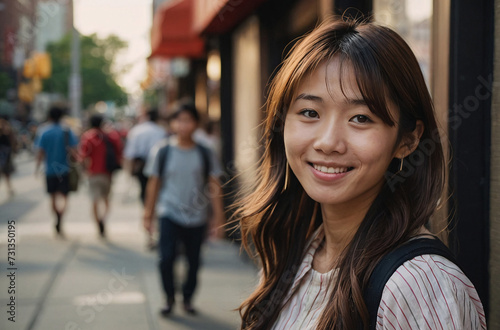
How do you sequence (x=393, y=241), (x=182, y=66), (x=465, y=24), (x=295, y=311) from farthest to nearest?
(x=182, y=66)
(x=465, y=24)
(x=295, y=311)
(x=393, y=241)

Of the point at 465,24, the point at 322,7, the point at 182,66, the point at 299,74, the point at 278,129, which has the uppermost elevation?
the point at 182,66

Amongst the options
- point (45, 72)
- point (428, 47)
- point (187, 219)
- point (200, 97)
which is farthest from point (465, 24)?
point (45, 72)

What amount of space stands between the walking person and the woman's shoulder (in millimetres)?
4220

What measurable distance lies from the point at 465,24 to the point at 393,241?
4.16ft

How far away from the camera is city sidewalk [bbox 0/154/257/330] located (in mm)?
5137

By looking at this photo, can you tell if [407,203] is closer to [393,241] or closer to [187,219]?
[393,241]

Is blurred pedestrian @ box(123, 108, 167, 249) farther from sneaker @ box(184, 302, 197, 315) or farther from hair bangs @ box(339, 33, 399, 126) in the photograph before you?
hair bangs @ box(339, 33, 399, 126)

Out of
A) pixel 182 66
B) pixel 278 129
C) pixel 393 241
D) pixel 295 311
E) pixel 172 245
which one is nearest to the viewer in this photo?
pixel 393 241

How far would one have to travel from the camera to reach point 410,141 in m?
1.49

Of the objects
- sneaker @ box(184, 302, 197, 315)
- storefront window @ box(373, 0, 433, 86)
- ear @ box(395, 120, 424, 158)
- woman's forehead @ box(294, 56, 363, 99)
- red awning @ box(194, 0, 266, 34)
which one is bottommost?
sneaker @ box(184, 302, 197, 315)

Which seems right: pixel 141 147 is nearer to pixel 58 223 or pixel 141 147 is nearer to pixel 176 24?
pixel 58 223

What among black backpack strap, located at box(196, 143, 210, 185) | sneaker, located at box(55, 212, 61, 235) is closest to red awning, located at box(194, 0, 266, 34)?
black backpack strap, located at box(196, 143, 210, 185)

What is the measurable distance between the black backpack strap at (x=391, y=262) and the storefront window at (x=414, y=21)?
1991mm

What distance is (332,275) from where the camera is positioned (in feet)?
4.96
